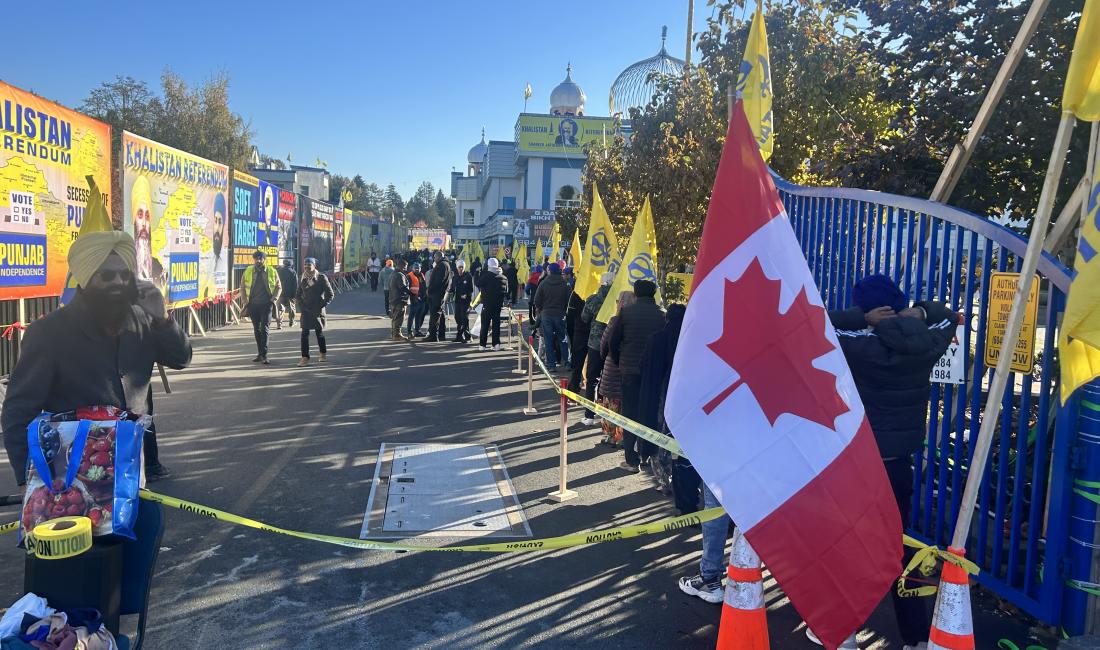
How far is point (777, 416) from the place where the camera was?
2.94 m

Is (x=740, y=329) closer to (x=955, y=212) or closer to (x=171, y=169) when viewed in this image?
(x=955, y=212)

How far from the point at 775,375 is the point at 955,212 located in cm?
276

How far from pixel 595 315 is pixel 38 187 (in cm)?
739

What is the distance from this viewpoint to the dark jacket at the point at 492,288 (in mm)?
16312

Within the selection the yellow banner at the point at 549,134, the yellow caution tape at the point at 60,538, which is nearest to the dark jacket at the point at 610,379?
the yellow caution tape at the point at 60,538

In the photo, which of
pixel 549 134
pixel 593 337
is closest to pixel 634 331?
pixel 593 337

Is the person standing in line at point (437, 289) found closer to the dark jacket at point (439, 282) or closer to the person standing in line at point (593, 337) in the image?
the dark jacket at point (439, 282)

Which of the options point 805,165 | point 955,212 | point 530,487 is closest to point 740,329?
point 955,212

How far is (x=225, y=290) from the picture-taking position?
19.2 m

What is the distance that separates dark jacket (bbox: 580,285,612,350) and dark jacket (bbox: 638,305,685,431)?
3430mm

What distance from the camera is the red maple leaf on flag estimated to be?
2955 millimetres

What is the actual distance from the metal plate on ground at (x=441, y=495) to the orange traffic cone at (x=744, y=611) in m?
A: 2.73

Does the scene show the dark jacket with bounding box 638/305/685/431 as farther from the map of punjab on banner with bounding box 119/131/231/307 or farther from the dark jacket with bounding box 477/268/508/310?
the dark jacket with bounding box 477/268/508/310

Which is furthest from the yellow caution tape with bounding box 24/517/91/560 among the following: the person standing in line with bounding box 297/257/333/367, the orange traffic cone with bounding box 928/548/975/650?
the person standing in line with bounding box 297/257/333/367
